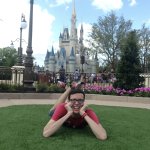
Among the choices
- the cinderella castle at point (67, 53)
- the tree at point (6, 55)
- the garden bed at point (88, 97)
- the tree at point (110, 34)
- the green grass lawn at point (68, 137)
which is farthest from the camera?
the cinderella castle at point (67, 53)

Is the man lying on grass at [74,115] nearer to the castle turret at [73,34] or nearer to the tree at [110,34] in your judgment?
the tree at [110,34]

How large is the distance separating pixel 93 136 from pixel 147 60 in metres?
53.3

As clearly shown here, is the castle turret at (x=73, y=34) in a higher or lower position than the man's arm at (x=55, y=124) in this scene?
higher

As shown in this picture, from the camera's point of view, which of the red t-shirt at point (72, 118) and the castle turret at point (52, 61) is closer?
the red t-shirt at point (72, 118)

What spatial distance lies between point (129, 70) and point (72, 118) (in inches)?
468

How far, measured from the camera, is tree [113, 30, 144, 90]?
1736 centimetres

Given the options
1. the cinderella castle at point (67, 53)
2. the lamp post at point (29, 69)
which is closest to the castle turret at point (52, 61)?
the cinderella castle at point (67, 53)

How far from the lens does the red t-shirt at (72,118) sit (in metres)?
5.95

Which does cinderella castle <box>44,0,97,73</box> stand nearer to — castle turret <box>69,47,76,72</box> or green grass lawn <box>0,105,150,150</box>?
castle turret <box>69,47,76,72</box>

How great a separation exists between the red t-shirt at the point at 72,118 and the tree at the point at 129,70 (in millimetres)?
11104

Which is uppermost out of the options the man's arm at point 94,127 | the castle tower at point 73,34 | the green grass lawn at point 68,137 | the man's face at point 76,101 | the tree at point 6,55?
the castle tower at point 73,34

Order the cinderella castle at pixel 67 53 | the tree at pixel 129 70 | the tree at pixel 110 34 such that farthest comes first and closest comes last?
the cinderella castle at pixel 67 53 → the tree at pixel 110 34 → the tree at pixel 129 70

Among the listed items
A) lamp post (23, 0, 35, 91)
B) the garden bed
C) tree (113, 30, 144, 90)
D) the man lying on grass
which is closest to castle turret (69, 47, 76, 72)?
lamp post (23, 0, 35, 91)

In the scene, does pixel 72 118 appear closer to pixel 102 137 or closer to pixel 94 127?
pixel 94 127
